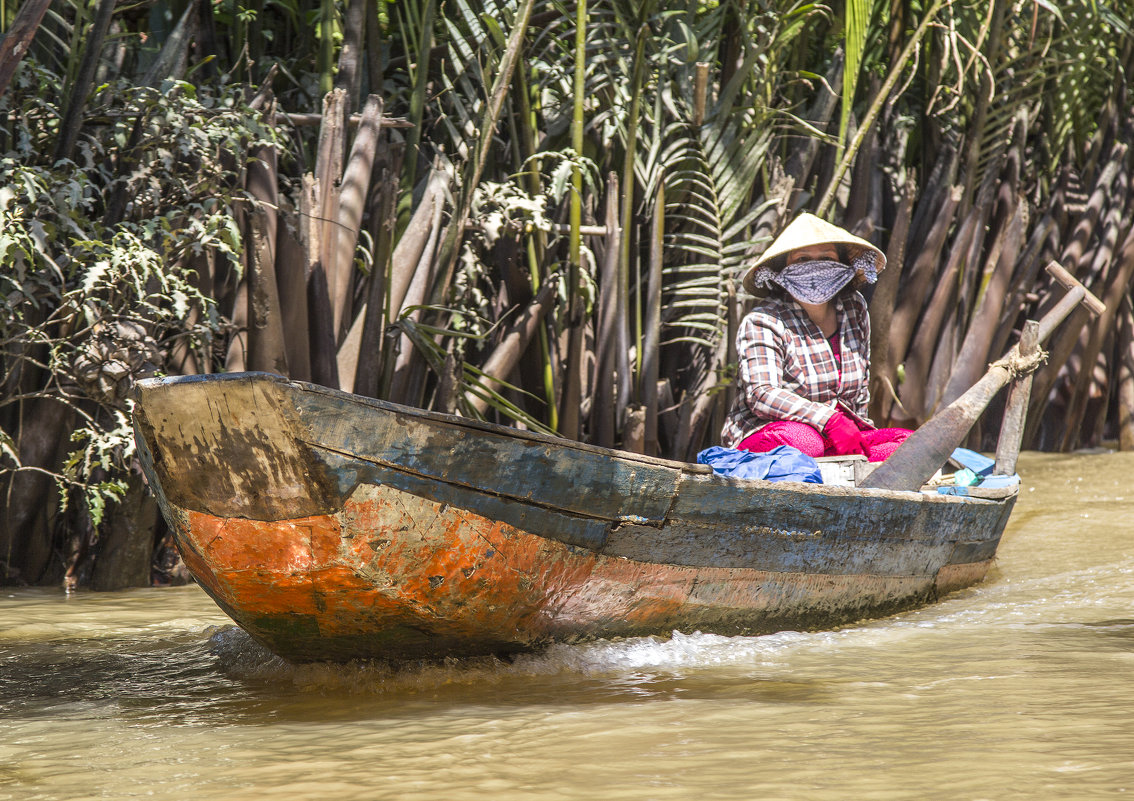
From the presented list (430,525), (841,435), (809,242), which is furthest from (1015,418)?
(430,525)

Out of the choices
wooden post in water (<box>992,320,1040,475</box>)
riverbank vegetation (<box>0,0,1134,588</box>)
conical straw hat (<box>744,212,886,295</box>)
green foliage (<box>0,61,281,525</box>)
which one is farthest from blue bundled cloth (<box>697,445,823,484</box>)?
green foliage (<box>0,61,281,525</box>)

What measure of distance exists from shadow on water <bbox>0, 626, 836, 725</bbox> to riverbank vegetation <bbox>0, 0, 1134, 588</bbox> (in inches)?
30.3

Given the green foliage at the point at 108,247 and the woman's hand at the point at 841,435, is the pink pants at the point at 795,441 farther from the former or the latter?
the green foliage at the point at 108,247

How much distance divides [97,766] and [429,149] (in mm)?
3461

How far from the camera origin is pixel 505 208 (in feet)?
13.6

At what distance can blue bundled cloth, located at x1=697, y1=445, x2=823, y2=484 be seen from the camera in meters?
3.09

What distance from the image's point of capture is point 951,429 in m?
3.46

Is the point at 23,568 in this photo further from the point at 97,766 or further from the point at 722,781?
the point at 722,781

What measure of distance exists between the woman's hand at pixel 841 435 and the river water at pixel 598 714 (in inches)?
22.5

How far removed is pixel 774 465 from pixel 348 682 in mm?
1360

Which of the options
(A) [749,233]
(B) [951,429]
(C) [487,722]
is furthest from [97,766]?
(A) [749,233]

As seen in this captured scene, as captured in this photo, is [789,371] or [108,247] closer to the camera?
[108,247]

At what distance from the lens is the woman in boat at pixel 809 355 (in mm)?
3432

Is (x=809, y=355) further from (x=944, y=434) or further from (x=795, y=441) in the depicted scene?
(x=944, y=434)
